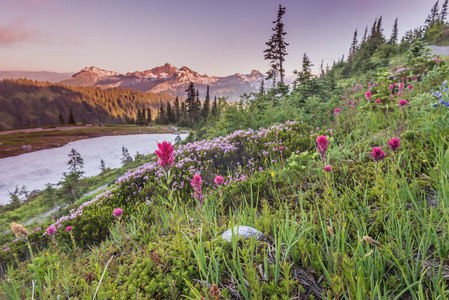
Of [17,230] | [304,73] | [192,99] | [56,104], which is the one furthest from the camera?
[56,104]

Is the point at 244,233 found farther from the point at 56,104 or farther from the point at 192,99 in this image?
the point at 56,104

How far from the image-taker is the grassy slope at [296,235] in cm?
138

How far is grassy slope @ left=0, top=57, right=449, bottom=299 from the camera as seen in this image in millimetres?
1379

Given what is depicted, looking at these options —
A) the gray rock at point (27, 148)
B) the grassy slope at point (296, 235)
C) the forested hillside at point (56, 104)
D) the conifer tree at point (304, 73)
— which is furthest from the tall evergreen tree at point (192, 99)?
the grassy slope at point (296, 235)

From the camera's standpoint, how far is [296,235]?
1.93 metres

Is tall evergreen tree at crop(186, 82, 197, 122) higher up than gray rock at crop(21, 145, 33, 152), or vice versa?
tall evergreen tree at crop(186, 82, 197, 122)

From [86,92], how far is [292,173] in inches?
6274

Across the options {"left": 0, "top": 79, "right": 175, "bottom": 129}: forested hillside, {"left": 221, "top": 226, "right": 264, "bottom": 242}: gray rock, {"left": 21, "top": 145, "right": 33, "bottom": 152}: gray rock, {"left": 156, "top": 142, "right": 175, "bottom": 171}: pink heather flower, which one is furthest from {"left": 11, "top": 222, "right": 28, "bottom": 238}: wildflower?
{"left": 0, "top": 79, "right": 175, "bottom": 129}: forested hillside

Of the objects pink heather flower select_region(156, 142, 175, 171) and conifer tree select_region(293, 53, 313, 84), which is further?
conifer tree select_region(293, 53, 313, 84)

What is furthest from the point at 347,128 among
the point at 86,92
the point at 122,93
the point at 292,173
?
the point at 122,93

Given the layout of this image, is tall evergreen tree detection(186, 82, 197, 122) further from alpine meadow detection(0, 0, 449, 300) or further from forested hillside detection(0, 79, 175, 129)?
alpine meadow detection(0, 0, 449, 300)

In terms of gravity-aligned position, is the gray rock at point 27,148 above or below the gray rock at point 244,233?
below

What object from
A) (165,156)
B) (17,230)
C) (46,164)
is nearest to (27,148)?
(46,164)

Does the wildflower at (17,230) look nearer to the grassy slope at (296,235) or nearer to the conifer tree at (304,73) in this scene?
the grassy slope at (296,235)
